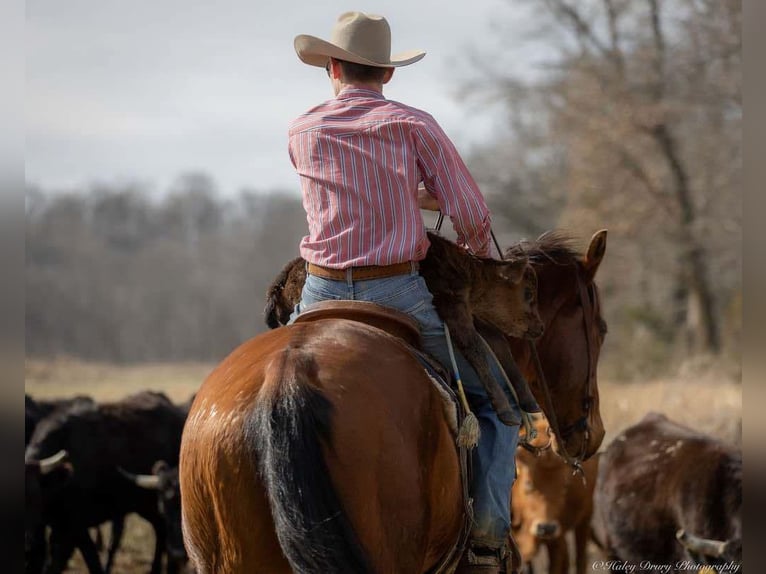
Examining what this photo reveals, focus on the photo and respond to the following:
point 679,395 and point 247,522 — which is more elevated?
point 247,522

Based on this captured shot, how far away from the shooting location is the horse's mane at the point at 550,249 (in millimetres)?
5309

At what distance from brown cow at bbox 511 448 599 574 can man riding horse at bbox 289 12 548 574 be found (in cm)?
449

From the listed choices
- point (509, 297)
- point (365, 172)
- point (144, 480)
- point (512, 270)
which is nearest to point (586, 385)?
point (509, 297)

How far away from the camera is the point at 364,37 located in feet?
13.9

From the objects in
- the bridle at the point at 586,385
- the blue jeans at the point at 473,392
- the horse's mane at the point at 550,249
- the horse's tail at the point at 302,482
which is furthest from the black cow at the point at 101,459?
the horse's tail at the point at 302,482

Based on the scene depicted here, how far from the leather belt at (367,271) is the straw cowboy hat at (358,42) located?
87 cm

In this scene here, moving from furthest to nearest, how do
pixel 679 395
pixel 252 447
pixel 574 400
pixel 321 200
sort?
1. pixel 679 395
2. pixel 574 400
3. pixel 321 200
4. pixel 252 447

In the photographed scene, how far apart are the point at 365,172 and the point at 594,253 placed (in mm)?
1802

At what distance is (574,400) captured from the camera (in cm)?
533

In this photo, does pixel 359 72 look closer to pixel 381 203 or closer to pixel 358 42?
pixel 358 42

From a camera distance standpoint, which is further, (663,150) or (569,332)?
(663,150)

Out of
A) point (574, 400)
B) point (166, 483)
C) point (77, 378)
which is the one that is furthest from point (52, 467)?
point (77, 378)
